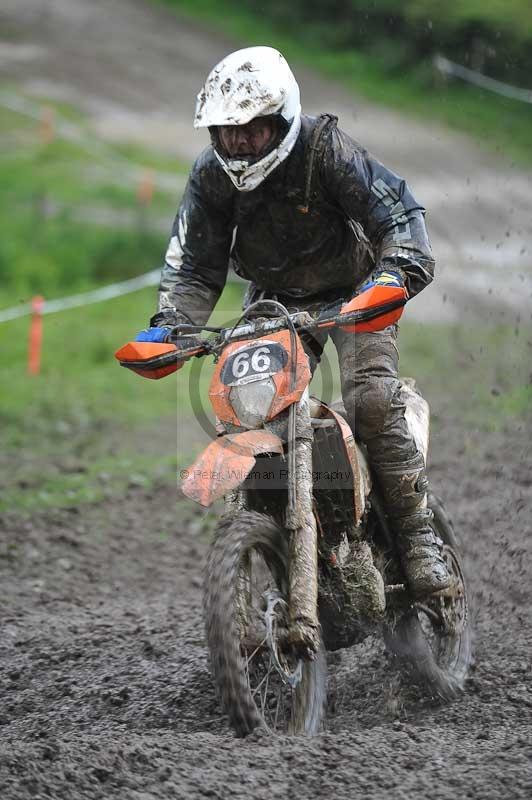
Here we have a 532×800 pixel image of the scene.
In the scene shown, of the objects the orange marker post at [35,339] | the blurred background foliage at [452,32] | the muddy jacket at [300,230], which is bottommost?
the muddy jacket at [300,230]

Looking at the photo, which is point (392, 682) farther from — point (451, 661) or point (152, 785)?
point (152, 785)

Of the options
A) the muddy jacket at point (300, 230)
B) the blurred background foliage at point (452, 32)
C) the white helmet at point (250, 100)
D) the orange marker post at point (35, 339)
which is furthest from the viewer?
the blurred background foliage at point (452, 32)

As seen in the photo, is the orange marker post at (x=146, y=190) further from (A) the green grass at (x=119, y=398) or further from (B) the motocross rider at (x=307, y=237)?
(B) the motocross rider at (x=307, y=237)

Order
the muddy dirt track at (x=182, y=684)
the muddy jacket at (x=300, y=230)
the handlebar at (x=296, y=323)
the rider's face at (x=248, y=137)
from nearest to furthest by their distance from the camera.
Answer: the muddy dirt track at (x=182, y=684) < the handlebar at (x=296, y=323) < the rider's face at (x=248, y=137) < the muddy jacket at (x=300, y=230)

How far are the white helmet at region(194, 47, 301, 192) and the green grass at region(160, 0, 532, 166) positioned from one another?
12.7 metres

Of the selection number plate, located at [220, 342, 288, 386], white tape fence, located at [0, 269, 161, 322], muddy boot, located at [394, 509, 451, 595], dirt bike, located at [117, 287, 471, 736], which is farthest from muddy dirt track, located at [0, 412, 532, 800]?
white tape fence, located at [0, 269, 161, 322]

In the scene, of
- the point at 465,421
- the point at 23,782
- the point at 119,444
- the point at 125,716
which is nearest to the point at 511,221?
the point at 465,421

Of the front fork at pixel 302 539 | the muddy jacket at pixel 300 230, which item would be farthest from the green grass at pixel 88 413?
the front fork at pixel 302 539

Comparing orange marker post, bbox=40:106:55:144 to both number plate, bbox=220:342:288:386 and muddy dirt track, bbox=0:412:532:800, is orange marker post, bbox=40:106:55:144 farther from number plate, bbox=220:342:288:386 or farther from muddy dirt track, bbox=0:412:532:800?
number plate, bbox=220:342:288:386

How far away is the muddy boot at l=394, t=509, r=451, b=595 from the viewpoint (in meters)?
5.44

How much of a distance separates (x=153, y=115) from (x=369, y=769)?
2017 centimetres

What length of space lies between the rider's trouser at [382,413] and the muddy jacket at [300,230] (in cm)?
35

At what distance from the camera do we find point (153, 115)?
74.7 feet

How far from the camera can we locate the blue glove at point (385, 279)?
4.67 metres
